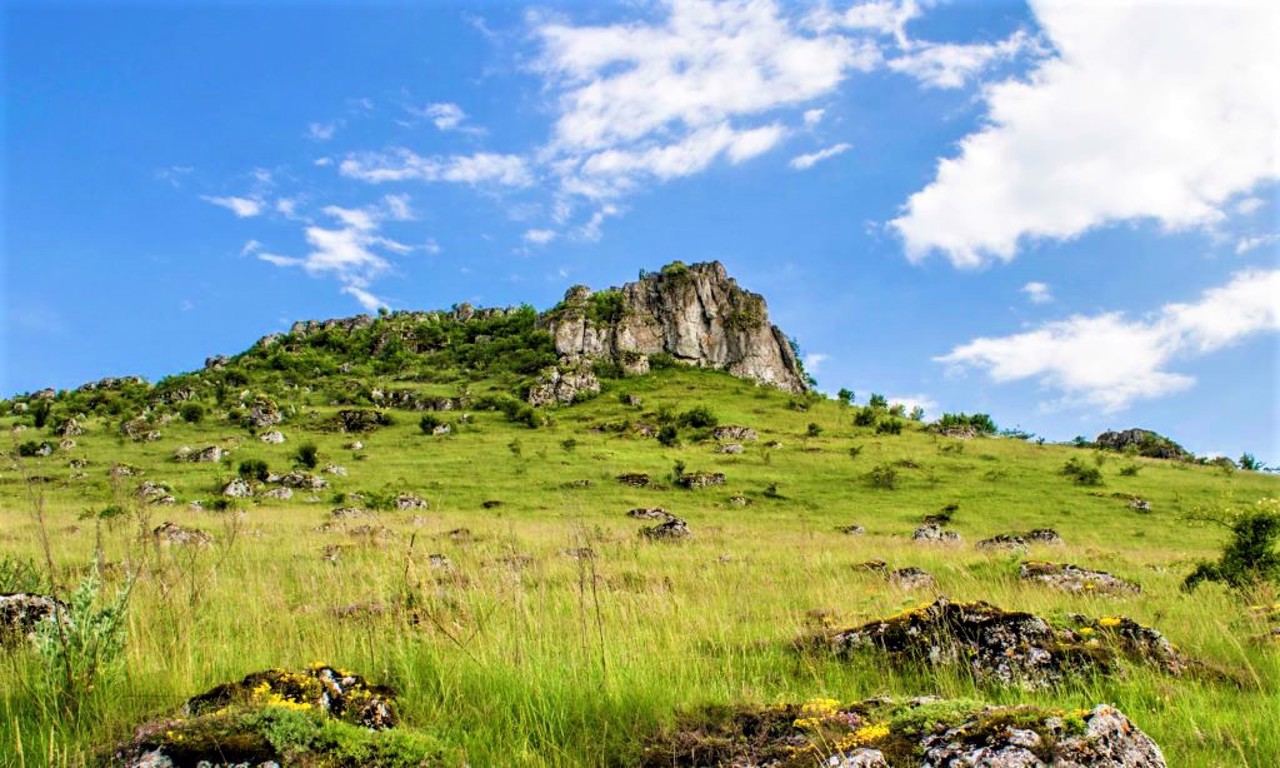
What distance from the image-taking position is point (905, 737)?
268 cm

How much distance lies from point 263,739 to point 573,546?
12.7 m

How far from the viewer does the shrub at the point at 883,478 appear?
3998 cm

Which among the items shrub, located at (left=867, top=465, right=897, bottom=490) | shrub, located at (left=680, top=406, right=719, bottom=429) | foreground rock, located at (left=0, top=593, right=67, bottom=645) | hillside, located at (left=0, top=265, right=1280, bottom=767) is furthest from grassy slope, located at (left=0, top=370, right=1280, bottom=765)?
shrub, located at (left=680, top=406, right=719, bottom=429)

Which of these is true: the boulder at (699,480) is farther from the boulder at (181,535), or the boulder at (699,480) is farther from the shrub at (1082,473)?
the boulder at (181,535)

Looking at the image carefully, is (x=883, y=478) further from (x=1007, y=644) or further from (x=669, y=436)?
(x=1007, y=644)

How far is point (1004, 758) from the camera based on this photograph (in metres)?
2.32

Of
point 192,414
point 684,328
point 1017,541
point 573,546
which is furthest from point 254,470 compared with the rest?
point 684,328

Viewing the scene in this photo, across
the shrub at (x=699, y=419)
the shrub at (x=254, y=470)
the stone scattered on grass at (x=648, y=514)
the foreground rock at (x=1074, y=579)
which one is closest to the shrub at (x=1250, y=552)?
the foreground rock at (x=1074, y=579)

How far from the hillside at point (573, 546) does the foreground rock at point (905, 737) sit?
1.9 inches

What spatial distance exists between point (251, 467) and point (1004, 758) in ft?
152

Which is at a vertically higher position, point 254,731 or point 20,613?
point 20,613

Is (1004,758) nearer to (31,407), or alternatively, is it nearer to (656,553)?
(656,553)

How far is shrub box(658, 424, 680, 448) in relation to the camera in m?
55.7

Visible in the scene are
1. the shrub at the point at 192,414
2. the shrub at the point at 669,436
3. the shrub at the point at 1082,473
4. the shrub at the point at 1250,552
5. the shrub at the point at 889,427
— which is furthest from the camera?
the shrub at the point at 192,414
